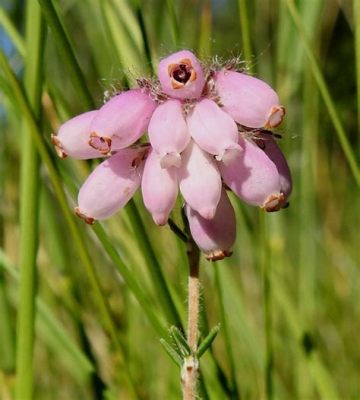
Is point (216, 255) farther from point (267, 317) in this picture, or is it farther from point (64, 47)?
point (267, 317)

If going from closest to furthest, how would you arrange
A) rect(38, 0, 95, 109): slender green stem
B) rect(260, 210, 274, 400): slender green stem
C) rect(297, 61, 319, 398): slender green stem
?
rect(38, 0, 95, 109): slender green stem → rect(260, 210, 274, 400): slender green stem → rect(297, 61, 319, 398): slender green stem

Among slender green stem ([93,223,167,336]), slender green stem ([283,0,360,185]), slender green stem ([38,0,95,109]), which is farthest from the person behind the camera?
slender green stem ([283,0,360,185])

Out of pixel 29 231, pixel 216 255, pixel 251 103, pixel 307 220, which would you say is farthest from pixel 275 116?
pixel 307 220

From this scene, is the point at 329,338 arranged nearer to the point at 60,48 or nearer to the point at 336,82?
the point at 60,48

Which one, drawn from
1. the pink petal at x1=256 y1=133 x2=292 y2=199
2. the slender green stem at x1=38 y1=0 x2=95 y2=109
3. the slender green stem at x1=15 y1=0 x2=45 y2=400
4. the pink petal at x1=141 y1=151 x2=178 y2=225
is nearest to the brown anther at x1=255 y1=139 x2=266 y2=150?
the pink petal at x1=256 y1=133 x2=292 y2=199

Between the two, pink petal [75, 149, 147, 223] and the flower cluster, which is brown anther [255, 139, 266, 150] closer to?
the flower cluster

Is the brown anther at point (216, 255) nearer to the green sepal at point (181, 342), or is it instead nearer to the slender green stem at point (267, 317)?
the green sepal at point (181, 342)

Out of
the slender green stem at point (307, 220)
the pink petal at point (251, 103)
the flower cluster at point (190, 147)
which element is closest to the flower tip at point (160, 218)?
the flower cluster at point (190, 147)
